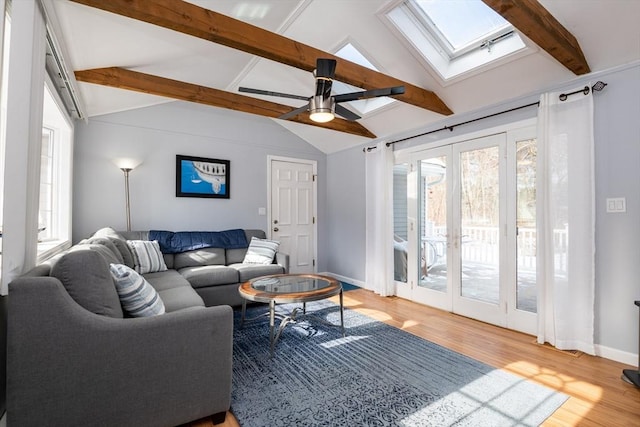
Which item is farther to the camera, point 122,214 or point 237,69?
point 122,214

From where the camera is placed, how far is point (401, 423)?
5.72ft

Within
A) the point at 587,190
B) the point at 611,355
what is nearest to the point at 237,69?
the point at 587,190

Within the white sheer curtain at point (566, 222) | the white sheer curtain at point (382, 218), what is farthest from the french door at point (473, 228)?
the white sheer curtain at point (566, 222)

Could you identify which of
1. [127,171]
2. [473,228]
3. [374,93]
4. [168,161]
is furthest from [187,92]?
[473,228]

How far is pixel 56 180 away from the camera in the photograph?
3.49 metres

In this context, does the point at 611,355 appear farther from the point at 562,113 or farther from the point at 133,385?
the point at 133,385

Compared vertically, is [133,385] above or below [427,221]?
below

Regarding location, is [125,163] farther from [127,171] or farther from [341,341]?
[341,341]

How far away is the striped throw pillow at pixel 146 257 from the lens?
3508 mm

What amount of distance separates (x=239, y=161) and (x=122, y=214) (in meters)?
1.82

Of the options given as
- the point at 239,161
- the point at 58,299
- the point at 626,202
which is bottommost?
the point at 58,299

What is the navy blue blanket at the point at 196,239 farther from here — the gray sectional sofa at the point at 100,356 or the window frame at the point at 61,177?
the gray sectional sofa at the point at 100,356

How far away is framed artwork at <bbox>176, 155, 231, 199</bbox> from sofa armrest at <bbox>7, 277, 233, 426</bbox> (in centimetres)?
326

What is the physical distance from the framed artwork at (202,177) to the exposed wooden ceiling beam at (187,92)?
3.52ft
